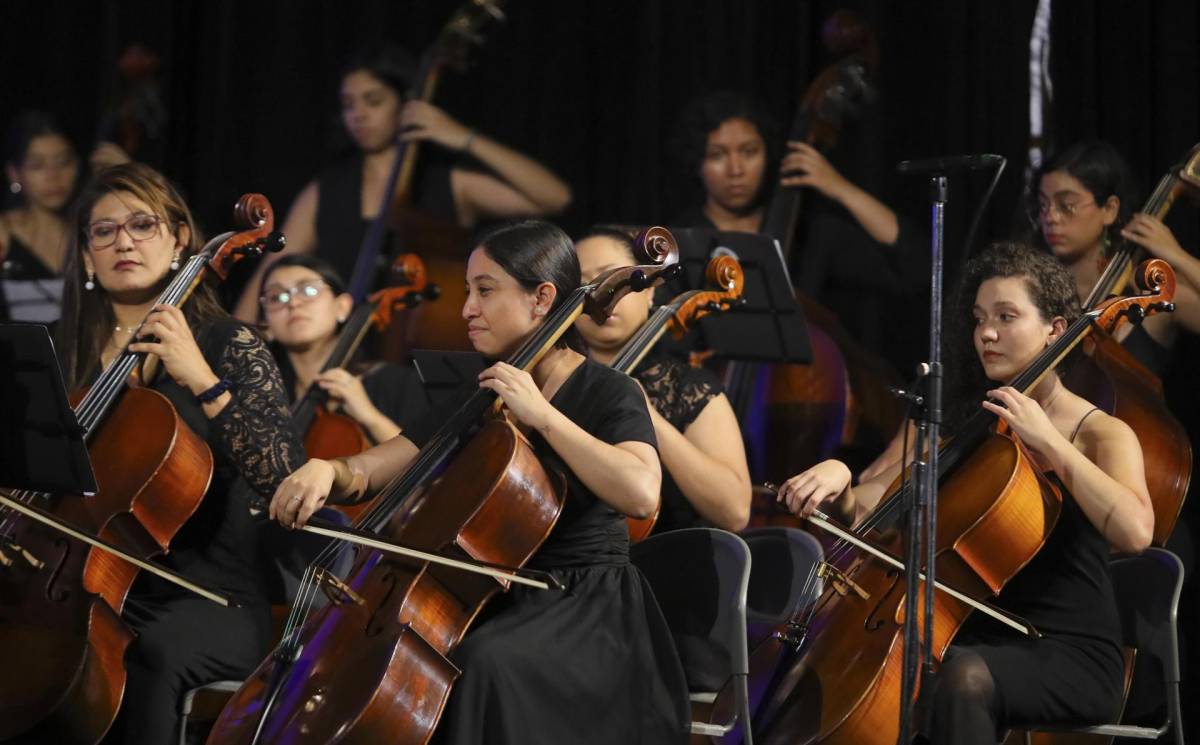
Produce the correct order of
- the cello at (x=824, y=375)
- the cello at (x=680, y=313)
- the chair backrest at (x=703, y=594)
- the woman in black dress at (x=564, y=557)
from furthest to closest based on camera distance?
the cello at (x=824, y=375) < the cello at (x=680, y=313) < the chair backrest at (x=703, y=594) < the woman in black dress at (x=564, y=557)

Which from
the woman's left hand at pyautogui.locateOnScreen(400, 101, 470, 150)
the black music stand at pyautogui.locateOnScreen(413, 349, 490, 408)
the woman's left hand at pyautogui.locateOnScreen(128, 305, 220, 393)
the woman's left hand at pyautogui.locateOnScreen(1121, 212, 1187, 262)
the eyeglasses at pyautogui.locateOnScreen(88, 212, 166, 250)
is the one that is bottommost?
the black music stand at pyautogui.locateOnScreen(413, 349, 490, 408)

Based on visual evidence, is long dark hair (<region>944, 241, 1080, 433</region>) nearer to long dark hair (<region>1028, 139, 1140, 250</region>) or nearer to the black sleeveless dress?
the black sleeveless dress

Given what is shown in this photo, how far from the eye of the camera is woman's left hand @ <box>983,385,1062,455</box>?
2.31m

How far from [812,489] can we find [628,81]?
7.04ft

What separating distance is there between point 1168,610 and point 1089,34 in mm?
1691

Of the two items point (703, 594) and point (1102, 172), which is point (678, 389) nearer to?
point (703, 594)

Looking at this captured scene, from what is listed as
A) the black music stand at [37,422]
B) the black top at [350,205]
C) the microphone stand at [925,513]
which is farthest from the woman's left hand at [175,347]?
the black top at [350,205]

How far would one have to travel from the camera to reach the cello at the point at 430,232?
395 centimetres

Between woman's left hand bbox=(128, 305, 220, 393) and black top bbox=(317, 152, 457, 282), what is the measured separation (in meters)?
1.48

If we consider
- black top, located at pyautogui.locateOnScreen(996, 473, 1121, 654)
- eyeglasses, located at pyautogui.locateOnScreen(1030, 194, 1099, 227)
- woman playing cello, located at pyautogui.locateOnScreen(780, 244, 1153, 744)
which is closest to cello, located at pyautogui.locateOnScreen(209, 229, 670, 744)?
woman playing cello, located at pyautogui.locateOnScreen(780, 244, 1153, 744)

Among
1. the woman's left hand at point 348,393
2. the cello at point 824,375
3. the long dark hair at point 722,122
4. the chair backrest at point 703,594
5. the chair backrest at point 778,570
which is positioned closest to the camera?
the chair backrest at point 703,594

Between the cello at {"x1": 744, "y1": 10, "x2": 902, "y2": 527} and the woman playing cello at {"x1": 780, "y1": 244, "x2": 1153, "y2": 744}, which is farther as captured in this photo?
the cello at {"x1": 744, "y1": 10, "x2": 902, "y2": 527}

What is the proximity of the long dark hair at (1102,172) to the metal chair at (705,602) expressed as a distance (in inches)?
52.3

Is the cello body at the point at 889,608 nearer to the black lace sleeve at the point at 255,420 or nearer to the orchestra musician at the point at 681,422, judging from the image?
the orchestra musician at the point at 681,422
